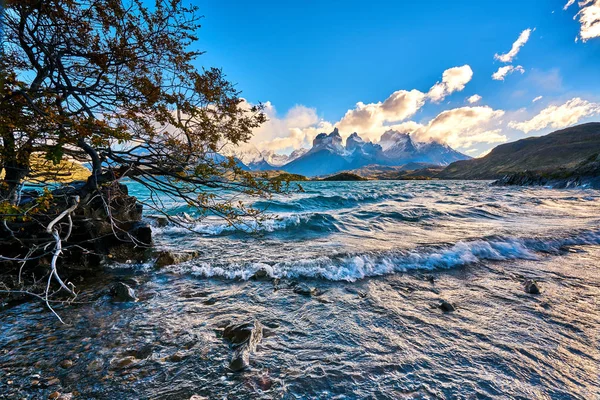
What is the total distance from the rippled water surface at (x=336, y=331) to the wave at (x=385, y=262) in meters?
0.07

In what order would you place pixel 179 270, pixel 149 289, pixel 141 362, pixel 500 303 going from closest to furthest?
pixel 141 362 < pixel 500 303 < pixel 149 289 < pixel 179 270

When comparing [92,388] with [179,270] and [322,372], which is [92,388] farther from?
[179,270]

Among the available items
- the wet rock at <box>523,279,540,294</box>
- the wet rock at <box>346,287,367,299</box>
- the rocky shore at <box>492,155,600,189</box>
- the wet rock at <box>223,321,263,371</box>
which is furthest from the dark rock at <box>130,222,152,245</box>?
the rocky shore at <box>492,155,600,189</box>

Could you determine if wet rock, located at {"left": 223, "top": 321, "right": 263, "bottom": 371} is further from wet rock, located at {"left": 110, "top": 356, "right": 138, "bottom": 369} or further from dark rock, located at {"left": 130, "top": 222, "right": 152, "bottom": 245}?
dark rock, located at {"left": 130, "top": 222, "right": 152, "bottom": 245}

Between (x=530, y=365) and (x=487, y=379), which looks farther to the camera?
(x=530, y=365)

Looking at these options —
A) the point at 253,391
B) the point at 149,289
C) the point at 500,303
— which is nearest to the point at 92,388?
the point at 253,391

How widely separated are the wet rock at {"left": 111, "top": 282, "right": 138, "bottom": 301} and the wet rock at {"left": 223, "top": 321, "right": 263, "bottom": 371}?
140 inches

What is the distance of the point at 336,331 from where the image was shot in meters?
5.51

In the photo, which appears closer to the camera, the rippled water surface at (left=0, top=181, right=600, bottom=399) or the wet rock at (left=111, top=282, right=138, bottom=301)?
the rippled water surface at (left=0, top=181, right=600, bottom=399)

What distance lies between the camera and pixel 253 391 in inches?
155

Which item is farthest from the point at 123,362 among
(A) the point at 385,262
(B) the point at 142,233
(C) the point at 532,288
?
(C) the point at 532,288

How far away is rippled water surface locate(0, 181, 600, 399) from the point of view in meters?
4.02

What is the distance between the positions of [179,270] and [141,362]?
5.50m

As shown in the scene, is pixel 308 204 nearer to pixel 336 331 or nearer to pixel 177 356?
pixel 336 331
